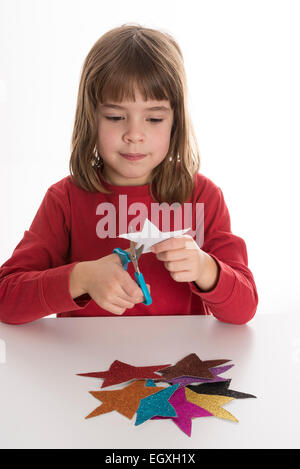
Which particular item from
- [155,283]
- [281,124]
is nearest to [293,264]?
[281,124]

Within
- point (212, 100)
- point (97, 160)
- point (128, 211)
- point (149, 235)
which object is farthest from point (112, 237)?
point (212, 100)

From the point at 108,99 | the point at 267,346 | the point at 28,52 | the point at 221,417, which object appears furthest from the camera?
the point at 28,52

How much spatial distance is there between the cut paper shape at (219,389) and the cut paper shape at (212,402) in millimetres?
10

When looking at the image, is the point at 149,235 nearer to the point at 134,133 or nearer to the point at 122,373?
the point at 122,373

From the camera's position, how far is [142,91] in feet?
3.35

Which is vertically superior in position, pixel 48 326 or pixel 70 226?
pixel 70 226

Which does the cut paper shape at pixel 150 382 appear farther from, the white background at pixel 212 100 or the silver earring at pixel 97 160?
the white background at pixel 212 100

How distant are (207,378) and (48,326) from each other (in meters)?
0.34

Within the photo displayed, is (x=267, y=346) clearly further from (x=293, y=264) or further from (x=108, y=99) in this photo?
(x=293, y=264)

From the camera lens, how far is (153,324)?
969mm

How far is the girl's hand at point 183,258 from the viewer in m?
0.85

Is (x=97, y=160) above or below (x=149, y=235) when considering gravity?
above

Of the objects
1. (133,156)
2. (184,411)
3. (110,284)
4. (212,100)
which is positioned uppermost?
(212,100)

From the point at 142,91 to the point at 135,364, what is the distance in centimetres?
50
